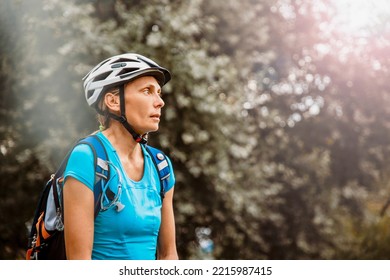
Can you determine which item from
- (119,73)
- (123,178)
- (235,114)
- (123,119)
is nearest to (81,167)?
(123,178)

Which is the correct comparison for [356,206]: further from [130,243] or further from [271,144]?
[130,243]

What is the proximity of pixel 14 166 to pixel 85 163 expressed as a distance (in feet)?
20.8

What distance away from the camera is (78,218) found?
2.46 m

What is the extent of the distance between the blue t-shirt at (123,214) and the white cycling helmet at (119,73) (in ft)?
0.86

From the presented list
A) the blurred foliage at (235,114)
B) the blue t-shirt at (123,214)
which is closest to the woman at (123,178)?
the blue t-shirt at (123,214)

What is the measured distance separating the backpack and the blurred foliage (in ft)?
17.7

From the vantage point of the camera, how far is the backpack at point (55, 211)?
250 cm

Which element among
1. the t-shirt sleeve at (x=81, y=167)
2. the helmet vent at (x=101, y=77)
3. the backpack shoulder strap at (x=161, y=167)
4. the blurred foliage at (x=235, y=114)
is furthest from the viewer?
the blurred foliage at (x=235, y=114)

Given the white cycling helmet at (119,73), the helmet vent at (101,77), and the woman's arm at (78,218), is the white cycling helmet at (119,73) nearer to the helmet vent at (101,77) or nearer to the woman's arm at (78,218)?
the helmet vent at (101,77)

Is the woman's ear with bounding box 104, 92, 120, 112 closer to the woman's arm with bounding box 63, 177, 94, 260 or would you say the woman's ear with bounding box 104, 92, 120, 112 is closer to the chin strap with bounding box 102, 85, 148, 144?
the chin strap with bounding box 102, 85, 148, 144

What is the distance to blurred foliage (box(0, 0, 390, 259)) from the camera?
26.5 ft
